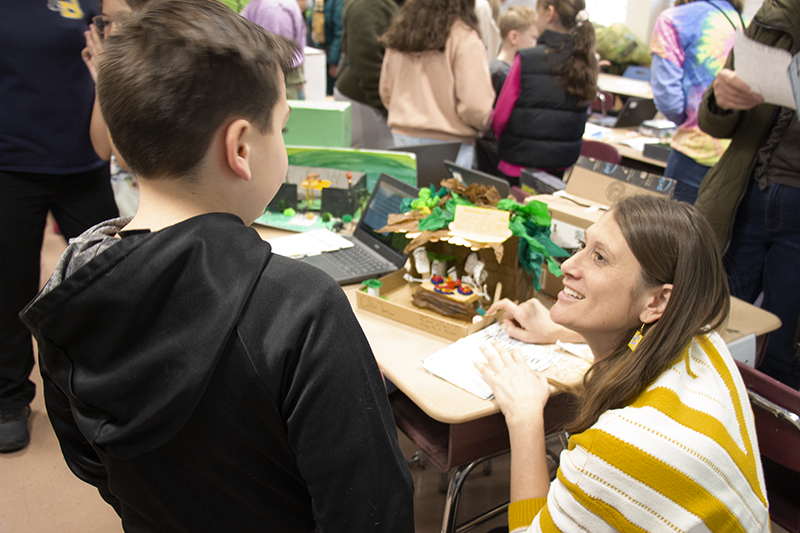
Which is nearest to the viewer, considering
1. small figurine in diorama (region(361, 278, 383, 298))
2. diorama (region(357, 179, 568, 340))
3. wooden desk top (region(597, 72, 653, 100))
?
diorama (region(357, 179, 568, 340))

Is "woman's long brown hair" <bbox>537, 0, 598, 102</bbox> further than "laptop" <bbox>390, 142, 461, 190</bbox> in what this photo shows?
Yes

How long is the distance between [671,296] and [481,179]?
3.45ft

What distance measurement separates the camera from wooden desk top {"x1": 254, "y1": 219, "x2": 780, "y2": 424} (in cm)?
120

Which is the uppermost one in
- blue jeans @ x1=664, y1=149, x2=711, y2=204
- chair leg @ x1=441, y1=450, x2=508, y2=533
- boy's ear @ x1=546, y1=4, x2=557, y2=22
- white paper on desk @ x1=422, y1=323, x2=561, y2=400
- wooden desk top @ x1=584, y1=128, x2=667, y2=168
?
boy's ear @ x1=546, y1=4, x2=557, y2=22

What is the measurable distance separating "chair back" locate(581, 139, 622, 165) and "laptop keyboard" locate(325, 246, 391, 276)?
73.5 inches

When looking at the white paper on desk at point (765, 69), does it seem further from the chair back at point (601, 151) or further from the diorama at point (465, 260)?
the chair back at point (601, 151)

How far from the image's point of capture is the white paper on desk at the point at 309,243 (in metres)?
1.90

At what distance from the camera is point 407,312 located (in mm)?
1499

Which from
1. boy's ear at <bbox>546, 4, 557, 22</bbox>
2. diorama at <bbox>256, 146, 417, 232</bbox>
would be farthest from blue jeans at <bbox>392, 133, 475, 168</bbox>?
diorama at <bbox>256, 146, 417, 232</bbox>

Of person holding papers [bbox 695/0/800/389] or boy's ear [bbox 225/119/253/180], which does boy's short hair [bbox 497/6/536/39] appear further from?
boy's ear [bbox 225/119/253/180]

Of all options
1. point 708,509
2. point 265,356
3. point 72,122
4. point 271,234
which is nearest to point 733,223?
point 708,509

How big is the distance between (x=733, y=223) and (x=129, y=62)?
1.88 metres

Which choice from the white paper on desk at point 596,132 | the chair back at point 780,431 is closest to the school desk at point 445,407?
the chair back at point 780,431

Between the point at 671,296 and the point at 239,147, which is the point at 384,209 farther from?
the point at 239,147
